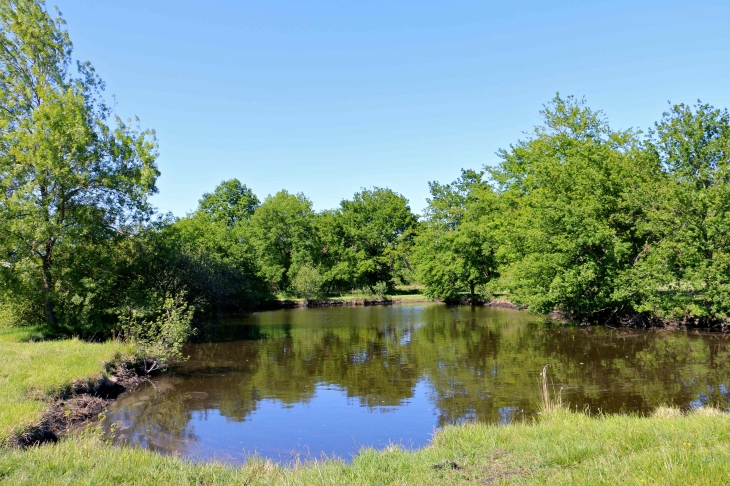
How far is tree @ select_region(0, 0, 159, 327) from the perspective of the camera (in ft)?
66.6

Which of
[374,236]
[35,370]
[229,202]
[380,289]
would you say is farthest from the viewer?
[229,202]

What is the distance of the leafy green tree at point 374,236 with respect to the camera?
69.2 m

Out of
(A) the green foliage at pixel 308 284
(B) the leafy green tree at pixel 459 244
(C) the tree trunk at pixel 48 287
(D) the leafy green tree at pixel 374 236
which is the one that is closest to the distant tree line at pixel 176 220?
(C) the tree trunk at pixel 48 287

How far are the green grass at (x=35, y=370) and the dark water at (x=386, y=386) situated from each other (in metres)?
1.60

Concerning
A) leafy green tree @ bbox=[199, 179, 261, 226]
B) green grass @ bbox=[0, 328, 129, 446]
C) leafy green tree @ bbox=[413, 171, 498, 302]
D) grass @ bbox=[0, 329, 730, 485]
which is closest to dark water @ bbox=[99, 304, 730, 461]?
green grass @ bbox=[0, 328, 129, 446]

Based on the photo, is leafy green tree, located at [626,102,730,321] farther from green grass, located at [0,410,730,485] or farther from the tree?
the tree

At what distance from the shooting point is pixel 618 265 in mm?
28250

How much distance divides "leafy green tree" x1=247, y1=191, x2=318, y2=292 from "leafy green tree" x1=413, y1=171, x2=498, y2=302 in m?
16.9

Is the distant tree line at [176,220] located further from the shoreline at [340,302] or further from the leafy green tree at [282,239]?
the leafy green tree at [282,239]

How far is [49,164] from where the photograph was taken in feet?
67.2

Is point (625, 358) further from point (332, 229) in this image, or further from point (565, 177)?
point (332, 229)

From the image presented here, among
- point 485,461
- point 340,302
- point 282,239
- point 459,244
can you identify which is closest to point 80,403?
point 485,461

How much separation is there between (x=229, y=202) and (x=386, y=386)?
69724mm

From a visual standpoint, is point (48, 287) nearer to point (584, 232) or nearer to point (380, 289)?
point (584, 232)
